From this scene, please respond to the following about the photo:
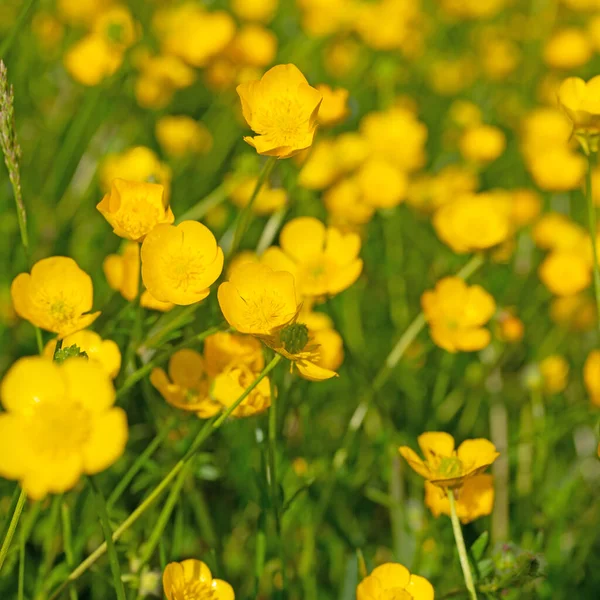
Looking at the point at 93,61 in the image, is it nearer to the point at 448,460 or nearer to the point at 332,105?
the point at 332,105

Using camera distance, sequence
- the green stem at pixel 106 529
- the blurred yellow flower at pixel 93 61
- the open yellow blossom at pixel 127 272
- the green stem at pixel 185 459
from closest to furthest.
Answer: the green stem at pixel 106 529, the green stem at pixel 185 459, the open yellow blossom at pixel 127 272, the blurred yellow flower at pixel 93 61

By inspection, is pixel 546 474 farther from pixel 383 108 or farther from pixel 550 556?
pixel 383 108

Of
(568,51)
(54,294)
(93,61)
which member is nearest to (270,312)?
(54,294)

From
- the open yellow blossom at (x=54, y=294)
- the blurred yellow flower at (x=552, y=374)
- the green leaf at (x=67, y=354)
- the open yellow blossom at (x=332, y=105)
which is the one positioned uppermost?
the open yellow blossom at (x=332, y=105)

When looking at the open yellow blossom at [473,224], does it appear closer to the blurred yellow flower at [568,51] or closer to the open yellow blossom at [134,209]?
the open yellow blossom at [134,209]

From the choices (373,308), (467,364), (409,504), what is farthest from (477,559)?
(373,308)

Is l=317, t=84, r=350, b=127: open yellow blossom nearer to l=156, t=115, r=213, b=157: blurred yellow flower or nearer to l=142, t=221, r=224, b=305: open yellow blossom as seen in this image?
l=142, t=221, r=224, b=305: open yellow blossom

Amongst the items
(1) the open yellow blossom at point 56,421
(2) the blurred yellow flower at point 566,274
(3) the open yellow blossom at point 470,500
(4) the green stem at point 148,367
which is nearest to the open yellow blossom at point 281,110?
(4) the green stem at point 148,367
